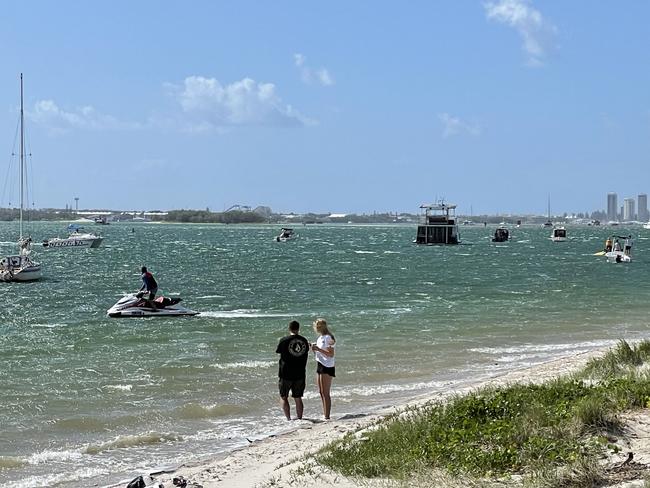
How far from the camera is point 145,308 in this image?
29.1 m

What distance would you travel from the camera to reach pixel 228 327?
26.5m

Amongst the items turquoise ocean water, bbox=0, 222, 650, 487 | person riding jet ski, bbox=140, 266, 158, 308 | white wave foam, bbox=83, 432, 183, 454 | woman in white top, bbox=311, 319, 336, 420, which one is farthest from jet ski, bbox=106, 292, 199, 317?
woman in white top, bbox=311, 319, 336, 420

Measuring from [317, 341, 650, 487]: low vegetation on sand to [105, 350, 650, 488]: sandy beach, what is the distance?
0.18 metres

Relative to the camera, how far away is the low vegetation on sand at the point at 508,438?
301 inches

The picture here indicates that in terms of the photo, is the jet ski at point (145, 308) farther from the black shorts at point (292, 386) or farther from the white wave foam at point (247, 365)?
the black shorts at point (292, 386)

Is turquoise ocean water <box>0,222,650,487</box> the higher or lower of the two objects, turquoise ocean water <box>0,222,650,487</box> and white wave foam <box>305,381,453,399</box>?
the lower

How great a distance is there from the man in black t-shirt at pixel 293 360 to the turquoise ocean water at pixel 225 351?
62 cm

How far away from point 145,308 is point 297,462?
20643 mm

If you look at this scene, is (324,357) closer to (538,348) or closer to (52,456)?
(52,456)

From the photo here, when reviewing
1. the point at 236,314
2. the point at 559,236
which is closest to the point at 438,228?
the point at 559,236

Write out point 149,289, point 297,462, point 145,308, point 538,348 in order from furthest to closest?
point 149,289 < point 145,308 < point 538,348 < point 297,462

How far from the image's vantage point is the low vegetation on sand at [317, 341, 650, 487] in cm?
764

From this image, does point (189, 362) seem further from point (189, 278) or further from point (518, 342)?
point (189, 278)

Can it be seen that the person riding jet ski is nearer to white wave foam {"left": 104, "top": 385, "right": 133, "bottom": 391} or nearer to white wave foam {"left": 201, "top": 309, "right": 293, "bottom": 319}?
white wave foam {"left": 201, "top": 309, "right": 293, "bottom": 319}
